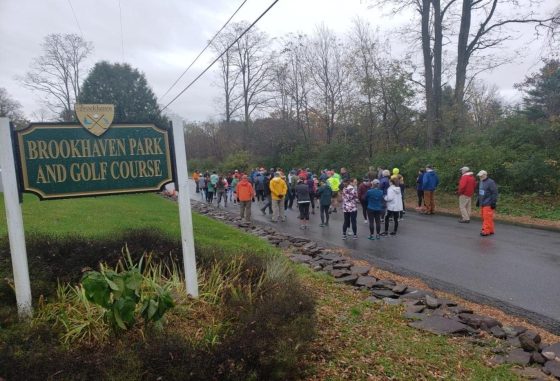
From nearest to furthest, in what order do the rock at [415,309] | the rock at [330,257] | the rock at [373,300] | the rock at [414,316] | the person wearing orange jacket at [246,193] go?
the rock at [414,316] → the rock at [415,309] → the rock at [373,300] → the rock at [330,257] → the person wearing orange jacket at [246,193]

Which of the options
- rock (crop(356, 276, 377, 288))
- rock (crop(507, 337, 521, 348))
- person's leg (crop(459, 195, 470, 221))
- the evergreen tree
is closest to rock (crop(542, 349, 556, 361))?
rock (crop(507, 337, 521, 348))

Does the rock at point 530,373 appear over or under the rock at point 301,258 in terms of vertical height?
under

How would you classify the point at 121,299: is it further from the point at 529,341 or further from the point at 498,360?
the point at 529,341

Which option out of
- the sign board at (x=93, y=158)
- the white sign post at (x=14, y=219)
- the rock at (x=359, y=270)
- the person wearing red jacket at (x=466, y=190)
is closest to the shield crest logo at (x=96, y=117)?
the sign board at (x=93, y=158)

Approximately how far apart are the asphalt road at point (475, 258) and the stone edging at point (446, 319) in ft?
2.97

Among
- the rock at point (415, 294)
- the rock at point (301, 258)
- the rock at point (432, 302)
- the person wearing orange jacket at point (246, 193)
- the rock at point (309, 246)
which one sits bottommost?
the rock at point (415, 294)

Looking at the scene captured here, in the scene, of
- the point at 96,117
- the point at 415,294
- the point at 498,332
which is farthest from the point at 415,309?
the point at 96,117

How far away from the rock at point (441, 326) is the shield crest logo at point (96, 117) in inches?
164

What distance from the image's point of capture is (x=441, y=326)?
5059 mm

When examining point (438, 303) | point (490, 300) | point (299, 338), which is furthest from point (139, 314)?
point (490, 300)

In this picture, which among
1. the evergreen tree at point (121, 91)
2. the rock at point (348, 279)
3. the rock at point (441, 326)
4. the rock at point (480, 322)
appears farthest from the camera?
the evergreen tree at point (121, 91)

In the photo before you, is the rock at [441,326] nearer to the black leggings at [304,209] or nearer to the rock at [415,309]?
the rock at [415,309]

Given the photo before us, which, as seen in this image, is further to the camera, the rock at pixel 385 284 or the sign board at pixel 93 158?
the rock at pixel 385 284

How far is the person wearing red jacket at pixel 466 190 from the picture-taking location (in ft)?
41.6
